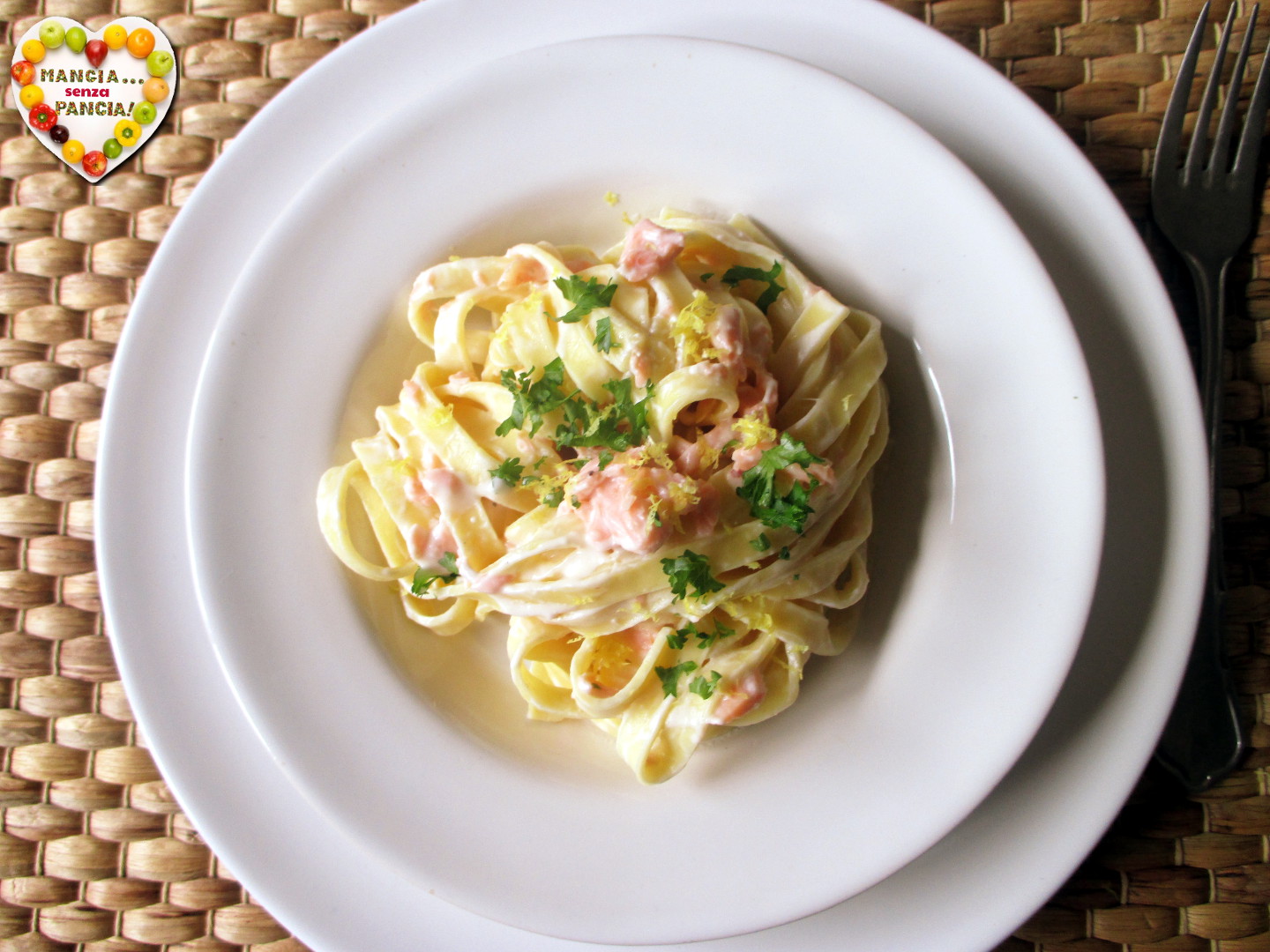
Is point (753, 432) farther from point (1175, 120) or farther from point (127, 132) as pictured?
point (127, 132)

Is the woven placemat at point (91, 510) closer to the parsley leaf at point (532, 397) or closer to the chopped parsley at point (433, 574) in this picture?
the chopped parsley at point (433, 574)

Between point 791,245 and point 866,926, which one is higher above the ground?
point 791,245

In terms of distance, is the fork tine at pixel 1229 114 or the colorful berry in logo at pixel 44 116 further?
the colorful berry in logo at pixel 44 116

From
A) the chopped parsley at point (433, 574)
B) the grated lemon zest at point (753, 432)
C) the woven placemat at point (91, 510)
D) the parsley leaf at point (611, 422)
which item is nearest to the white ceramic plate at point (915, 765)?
the woven placemat at point (91, 510)

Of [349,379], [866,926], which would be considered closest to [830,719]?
[866,926]

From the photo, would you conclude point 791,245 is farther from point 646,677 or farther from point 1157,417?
point 646,677

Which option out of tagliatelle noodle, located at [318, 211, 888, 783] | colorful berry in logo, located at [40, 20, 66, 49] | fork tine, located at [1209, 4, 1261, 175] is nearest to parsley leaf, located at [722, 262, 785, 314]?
tagliatelle noodle, located at [318, 211, 888, 783]

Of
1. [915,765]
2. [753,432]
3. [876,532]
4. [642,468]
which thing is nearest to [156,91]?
[642,468]
